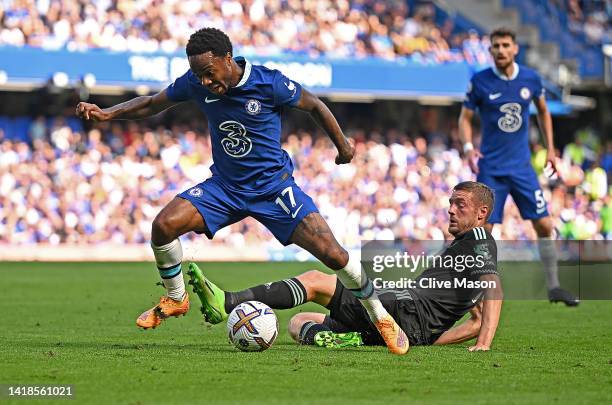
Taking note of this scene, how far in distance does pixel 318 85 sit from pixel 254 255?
458cm

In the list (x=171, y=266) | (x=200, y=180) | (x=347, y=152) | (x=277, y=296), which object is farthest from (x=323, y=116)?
(x=200, y=180)

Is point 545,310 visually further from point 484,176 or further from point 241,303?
point 241,303

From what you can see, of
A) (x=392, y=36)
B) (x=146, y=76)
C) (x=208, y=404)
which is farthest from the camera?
(x=392, y=36)

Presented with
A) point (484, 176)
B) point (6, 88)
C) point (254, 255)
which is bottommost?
point (254, 255)

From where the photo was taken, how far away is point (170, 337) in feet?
32.7

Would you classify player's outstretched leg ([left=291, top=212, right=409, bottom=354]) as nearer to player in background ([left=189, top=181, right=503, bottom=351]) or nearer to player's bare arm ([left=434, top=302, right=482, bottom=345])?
player in background ([left=189, top=181, right=503, bottom=351])

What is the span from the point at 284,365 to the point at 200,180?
62.2 feet

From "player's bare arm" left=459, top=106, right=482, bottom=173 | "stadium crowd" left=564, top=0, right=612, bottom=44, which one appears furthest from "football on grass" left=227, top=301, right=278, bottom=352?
"stadium crowd" left=564, top=0, right=612, bottom=44

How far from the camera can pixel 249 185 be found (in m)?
8.77

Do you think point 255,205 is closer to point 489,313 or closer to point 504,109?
point 489,313

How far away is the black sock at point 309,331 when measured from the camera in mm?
9195

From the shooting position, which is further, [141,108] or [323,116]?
[141,108]

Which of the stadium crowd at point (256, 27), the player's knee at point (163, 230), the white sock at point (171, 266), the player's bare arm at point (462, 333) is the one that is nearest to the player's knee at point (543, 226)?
the player's bare arm at point (462, 333)

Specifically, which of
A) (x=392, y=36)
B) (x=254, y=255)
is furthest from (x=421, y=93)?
(x=254, y=255)
